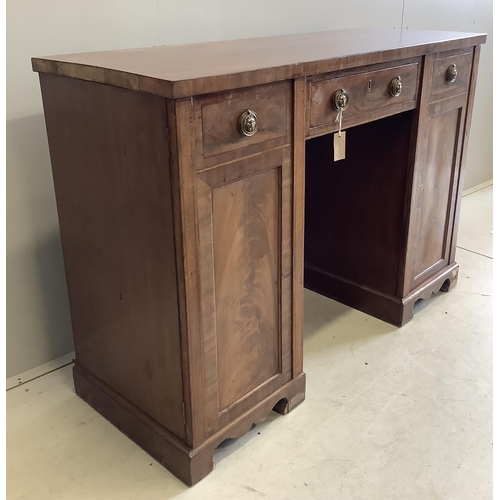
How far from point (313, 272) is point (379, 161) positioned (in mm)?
547

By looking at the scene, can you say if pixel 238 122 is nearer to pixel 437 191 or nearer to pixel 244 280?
pixel 244 280

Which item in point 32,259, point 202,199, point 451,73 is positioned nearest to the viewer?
point 202,199

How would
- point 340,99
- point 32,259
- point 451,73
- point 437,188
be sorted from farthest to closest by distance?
point 437,188
point 451,73
point 32,259
point 340,99

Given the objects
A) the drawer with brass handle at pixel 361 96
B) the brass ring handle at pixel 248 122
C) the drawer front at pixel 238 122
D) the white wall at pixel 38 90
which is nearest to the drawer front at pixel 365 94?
the drawer with brass handle at pixel 361 96

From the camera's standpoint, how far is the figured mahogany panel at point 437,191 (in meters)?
1.93

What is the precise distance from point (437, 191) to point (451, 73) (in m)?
0.40

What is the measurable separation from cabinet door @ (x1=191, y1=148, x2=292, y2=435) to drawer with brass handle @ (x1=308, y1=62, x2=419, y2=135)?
0.54 feet

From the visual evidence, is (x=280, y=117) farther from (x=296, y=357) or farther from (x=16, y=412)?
(x=16, y=412)

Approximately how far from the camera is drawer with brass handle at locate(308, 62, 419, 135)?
4.59 feet

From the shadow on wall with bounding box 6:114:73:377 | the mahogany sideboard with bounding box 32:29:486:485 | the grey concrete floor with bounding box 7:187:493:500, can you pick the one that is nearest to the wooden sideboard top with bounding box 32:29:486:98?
the mahogany sideboard with bounding box 32:29:486:485

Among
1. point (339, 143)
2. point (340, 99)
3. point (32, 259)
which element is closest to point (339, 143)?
point (339, 143)

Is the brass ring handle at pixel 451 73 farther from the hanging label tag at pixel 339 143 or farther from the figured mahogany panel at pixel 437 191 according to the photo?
the hanging label tag at pixel 339 143

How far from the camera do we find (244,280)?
54.2 inches

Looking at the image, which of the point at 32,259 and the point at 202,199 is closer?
the point at 202,199
